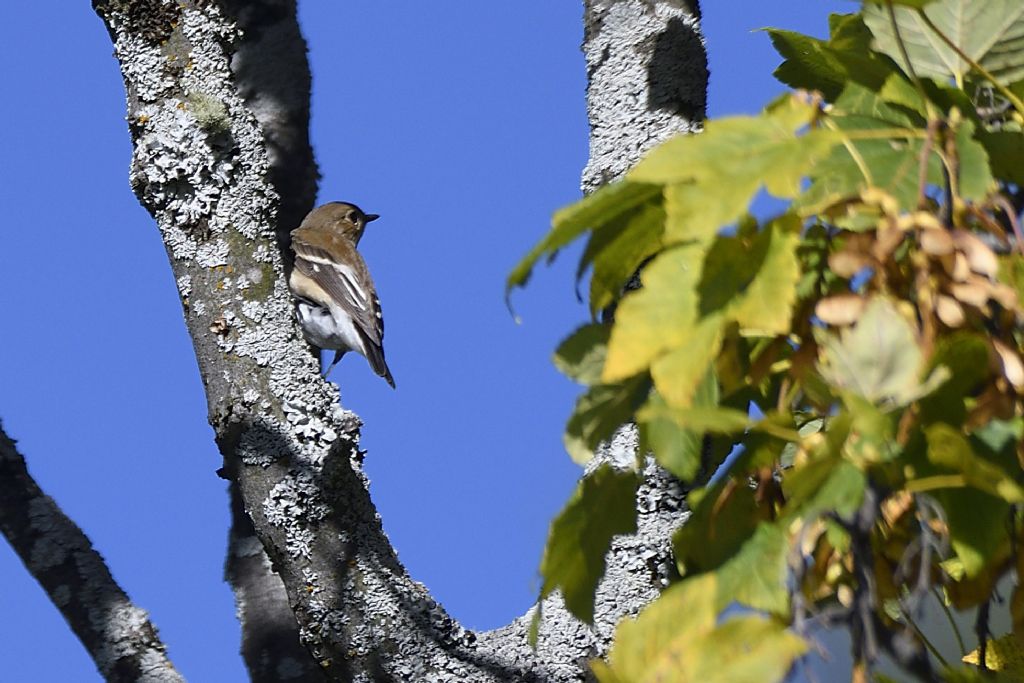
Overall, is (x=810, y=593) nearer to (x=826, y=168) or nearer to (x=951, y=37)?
(x=826, y=168)

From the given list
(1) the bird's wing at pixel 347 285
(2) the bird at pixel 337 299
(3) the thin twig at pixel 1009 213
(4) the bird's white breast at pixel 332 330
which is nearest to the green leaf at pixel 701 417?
(3) the thin twig at pixel 1009 213

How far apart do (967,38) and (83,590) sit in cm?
242

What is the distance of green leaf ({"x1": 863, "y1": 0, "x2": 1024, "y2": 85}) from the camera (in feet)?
3.96

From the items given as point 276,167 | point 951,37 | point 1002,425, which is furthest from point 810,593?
point 276,167

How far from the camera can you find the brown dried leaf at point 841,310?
3.04 feet

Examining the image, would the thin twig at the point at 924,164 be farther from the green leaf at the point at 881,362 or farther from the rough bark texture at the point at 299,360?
the rough bark texture at the point at 299,360

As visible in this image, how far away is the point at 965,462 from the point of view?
0.89m

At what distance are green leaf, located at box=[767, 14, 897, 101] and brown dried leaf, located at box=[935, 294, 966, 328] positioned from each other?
14.0 inches

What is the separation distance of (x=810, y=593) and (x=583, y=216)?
0.35 meters

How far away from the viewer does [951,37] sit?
4.01 feet

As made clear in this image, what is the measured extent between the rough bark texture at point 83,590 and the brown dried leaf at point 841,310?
239 cm

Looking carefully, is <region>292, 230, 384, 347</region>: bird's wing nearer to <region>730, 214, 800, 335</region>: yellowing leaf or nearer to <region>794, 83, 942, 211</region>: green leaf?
<region>794, 83, 942, 211</region>: green leaf

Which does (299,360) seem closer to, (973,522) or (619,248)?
(619,248)

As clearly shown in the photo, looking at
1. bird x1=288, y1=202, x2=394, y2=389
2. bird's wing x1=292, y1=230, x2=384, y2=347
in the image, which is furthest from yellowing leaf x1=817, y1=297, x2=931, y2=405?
bird's wing x1=292, y1=230, x2=384, y2=347
